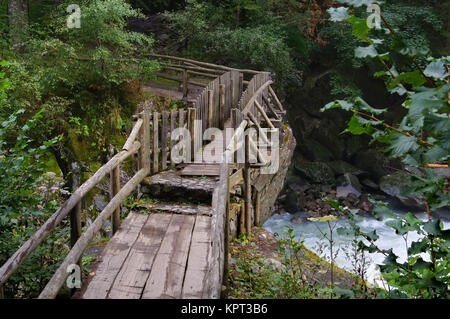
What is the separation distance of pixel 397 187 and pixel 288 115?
597cm

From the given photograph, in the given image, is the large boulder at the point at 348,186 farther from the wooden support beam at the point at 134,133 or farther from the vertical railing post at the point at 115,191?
the vertical railing post at the point at 115,191

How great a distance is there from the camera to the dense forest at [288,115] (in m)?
2.05

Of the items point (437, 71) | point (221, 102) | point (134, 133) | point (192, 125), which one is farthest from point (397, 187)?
point (437, 71)

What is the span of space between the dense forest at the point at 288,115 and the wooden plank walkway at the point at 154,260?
335 millimetres

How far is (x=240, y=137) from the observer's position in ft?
20.6

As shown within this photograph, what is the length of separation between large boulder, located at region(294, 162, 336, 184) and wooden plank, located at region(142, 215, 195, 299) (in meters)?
13.8

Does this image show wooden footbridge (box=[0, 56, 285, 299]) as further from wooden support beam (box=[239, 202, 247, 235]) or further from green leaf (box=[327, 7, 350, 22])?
green leaf (box=[327, 7, 350, 22])

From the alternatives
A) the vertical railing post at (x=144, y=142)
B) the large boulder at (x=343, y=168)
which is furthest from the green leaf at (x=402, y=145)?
the large boulder at (x=343, y=168)

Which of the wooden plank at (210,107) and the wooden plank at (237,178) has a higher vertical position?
the wooden plank at (210,107)
